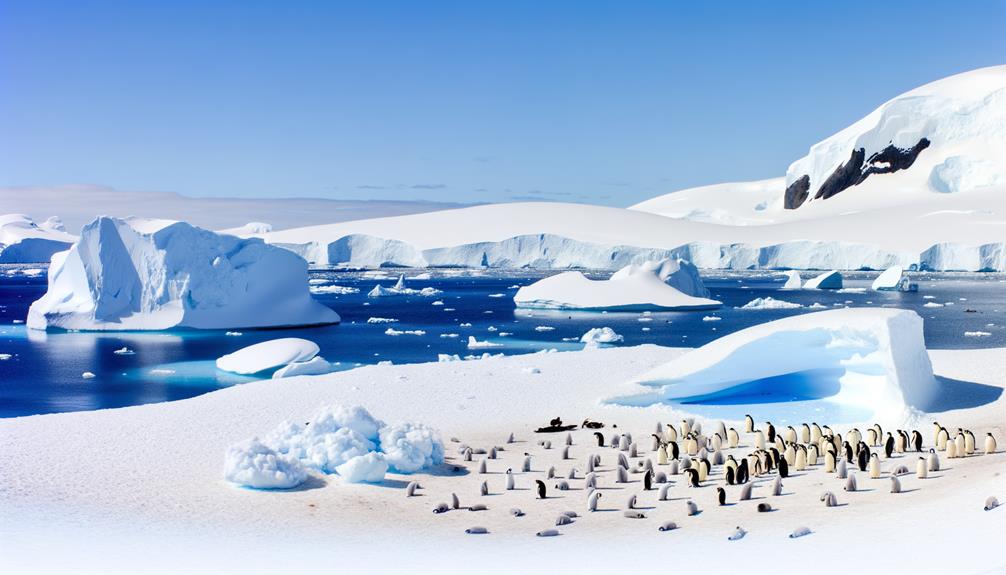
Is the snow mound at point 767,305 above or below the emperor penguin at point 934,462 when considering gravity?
above

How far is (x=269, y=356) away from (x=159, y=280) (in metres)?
9.21

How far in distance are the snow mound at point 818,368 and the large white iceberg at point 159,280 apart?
16.4m

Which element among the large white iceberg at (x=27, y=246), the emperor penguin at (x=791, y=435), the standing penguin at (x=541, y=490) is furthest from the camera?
the large white iceberg at (x=27, y=246)

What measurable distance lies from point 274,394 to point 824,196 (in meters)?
80.7


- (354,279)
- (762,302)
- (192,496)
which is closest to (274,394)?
(192,496)

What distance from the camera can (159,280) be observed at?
26.5 m

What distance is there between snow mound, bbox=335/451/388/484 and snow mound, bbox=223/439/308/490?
384 millimetres

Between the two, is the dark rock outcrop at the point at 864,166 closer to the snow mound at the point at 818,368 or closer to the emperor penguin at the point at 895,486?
the snow mound at the point at 818,368

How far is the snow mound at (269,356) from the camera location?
18547 mm

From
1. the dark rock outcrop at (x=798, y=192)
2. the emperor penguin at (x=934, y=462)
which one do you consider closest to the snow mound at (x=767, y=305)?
the emperor penguin at (x=934, y=462)

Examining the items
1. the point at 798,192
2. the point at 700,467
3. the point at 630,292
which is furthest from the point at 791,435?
the point at 798,192

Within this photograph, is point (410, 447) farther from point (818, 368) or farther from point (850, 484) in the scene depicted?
point (818, 368)

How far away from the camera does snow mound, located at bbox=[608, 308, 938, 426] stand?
11836mm

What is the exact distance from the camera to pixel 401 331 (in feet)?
88.3
